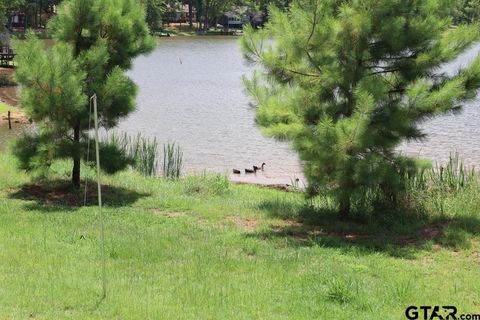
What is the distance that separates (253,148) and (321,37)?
48.0ft

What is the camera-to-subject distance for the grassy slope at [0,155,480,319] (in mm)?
5691

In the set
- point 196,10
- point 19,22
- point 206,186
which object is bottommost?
point 206,186

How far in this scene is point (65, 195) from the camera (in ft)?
39.3

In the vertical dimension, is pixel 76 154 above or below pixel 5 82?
above

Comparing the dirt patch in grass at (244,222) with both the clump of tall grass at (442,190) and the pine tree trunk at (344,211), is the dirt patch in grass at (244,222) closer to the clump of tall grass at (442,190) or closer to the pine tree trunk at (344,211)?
the pine tree trunk at (344,211)

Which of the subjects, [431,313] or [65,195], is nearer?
[431,313]

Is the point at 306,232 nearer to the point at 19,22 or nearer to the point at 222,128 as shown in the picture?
the point at 222,128

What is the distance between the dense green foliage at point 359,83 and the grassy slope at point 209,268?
110cm

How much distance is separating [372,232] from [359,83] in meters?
2.38

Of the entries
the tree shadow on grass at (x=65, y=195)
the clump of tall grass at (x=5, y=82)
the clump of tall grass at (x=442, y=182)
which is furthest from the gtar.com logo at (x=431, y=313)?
the clump of tall grass at (x=5, y=82)

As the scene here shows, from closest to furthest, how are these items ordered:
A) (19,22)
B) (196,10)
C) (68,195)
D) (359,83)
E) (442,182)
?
(359,83)
(442,182)
(68,195)
(19,22)
(196,10)

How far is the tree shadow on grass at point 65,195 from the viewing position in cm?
1109

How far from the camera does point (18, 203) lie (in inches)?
423

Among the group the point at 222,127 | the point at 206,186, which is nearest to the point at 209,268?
the point at 206,186
